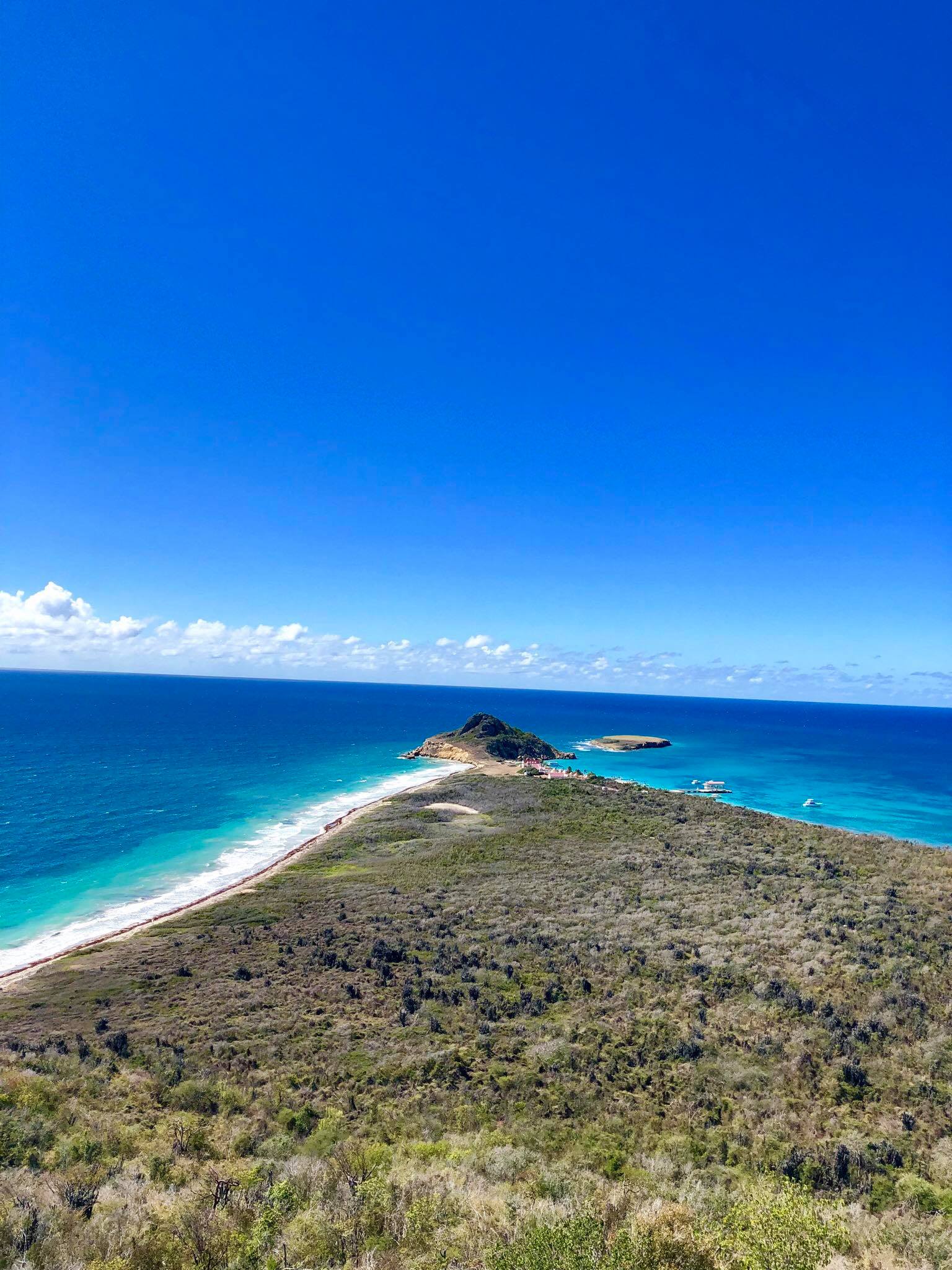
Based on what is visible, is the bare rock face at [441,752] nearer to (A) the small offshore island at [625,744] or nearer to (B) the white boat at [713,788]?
(B) the white boat at [713,788]

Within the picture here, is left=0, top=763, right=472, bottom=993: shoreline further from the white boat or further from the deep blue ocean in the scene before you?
the white boat

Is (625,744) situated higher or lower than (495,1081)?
lower

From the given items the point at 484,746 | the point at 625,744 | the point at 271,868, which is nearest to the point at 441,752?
the point at 484,746

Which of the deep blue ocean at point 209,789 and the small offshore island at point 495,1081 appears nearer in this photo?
the small offshore island at point 495,1081

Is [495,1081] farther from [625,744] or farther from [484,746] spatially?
[625,744]

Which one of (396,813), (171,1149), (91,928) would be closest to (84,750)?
(396,813)

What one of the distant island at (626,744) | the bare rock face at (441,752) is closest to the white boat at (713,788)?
the bare rock face at (441,752)

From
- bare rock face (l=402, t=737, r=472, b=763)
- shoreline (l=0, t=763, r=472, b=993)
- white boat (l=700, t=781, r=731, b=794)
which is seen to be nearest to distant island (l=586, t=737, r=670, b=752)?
bare rock face (l=402, t=737, r=472, b=763)
